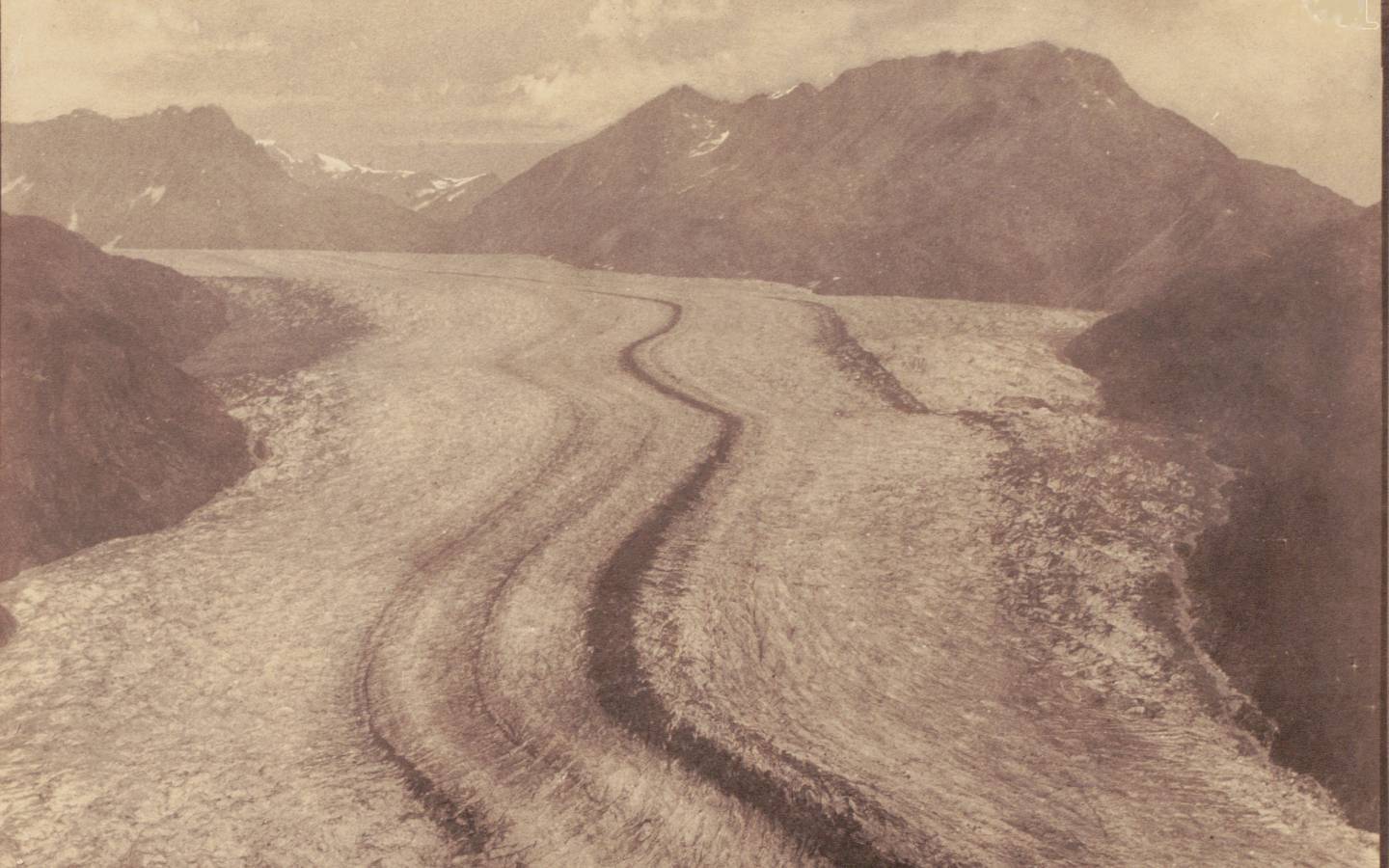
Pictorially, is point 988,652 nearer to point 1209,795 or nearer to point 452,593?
point 1209,795

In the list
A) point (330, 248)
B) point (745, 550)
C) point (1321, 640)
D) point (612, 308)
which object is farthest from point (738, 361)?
point (1321, 640)

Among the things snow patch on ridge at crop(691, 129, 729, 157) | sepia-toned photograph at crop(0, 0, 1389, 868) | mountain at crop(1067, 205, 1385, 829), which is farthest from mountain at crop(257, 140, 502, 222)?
mountain at crop(1067, 205, 1385, 829)

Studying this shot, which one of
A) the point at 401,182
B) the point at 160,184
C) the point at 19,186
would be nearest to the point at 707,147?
the point at 401,182

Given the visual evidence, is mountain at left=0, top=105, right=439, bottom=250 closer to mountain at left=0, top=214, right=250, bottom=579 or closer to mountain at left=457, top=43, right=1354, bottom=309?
mountain at left=0, top=214, right=250, bottom=579

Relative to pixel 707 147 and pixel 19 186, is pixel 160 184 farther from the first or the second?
pixel 707 147

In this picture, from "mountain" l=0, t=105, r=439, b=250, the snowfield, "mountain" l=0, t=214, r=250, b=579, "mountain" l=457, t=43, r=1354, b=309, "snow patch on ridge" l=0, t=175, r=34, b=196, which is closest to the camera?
the snowfield

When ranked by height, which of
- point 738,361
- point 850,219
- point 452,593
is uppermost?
point 850,219

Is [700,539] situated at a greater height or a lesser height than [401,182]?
lesser
